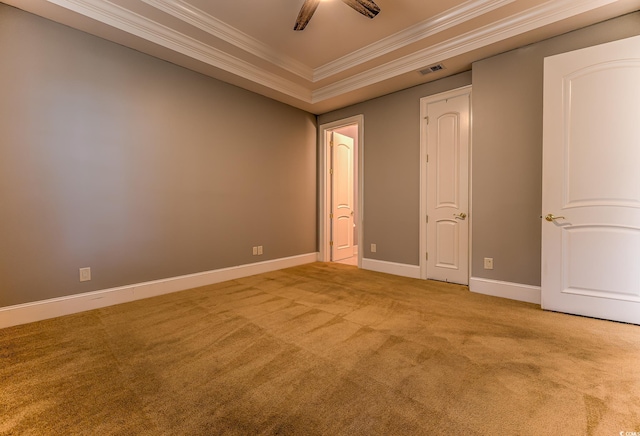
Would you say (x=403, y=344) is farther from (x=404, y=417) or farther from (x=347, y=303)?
(x=347, y=303)

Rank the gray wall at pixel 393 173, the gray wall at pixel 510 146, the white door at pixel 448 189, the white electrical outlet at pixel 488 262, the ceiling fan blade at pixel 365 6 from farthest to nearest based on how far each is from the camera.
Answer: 1. the gray wall at pixel 393 173
2. the white door at pixel 448 189
3. the white electrical outlet at pixel 488 262
4. the gray wall at pixel 510 146
5. the ceiling fan blade at pixel 365 6

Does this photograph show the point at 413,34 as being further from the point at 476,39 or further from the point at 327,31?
A: the point at 327,31

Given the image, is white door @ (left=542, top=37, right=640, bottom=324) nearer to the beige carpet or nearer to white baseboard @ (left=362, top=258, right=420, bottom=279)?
the beige carpet

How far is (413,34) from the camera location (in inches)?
128

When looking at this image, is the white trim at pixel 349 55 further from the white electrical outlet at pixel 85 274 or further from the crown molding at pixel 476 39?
the white electrical outlet at pixel 85 274

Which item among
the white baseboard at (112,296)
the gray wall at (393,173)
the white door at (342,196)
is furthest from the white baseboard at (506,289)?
the white baseboard at (112,296)

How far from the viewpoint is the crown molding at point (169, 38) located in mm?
2579

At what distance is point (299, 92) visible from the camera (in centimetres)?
452

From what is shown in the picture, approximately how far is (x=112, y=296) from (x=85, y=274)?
34 cm

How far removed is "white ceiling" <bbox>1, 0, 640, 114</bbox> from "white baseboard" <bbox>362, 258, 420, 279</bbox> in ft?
8.53

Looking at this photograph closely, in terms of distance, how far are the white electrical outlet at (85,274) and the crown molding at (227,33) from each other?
2.59 meters

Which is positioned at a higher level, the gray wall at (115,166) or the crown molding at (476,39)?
the crown molding at (476,39)

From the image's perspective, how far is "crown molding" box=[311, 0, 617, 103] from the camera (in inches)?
102

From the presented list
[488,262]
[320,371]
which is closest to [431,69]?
[488,262]
